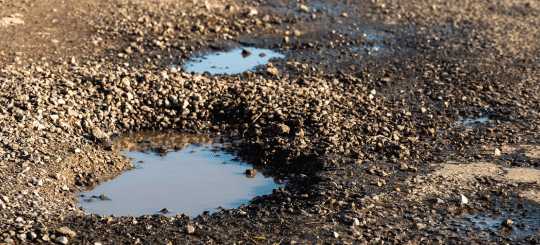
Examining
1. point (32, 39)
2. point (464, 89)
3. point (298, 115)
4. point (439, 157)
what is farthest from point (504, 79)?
point (32, 39)

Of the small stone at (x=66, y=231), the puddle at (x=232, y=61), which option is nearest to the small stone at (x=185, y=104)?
the puddle at (x=232, y=61)

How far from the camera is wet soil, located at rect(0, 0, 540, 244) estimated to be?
4512 mm

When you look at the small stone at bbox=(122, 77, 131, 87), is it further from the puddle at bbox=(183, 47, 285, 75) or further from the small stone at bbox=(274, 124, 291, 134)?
the small stone at bbox=(274, 124, 291, 134)

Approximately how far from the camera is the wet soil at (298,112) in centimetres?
451

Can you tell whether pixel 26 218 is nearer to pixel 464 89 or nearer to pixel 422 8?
pixel 464 89

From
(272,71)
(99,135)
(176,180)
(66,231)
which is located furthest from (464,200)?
(99,135)

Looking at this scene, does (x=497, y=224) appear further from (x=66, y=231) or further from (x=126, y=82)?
(x=126, y=82)

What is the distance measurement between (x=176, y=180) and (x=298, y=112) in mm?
1828

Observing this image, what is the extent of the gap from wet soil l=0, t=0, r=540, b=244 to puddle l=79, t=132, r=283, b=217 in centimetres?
17

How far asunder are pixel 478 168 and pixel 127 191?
367cm

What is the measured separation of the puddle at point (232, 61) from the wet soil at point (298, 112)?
0.22 meters

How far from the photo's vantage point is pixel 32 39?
8.64 metres

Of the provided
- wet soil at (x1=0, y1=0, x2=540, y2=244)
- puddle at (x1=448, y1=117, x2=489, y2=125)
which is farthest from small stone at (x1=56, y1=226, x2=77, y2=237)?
puddle at (x1=448, y1=117, x2=489, y2=125)

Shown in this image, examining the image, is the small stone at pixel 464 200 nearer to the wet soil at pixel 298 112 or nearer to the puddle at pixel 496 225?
the wet soil at pixel 298 112
